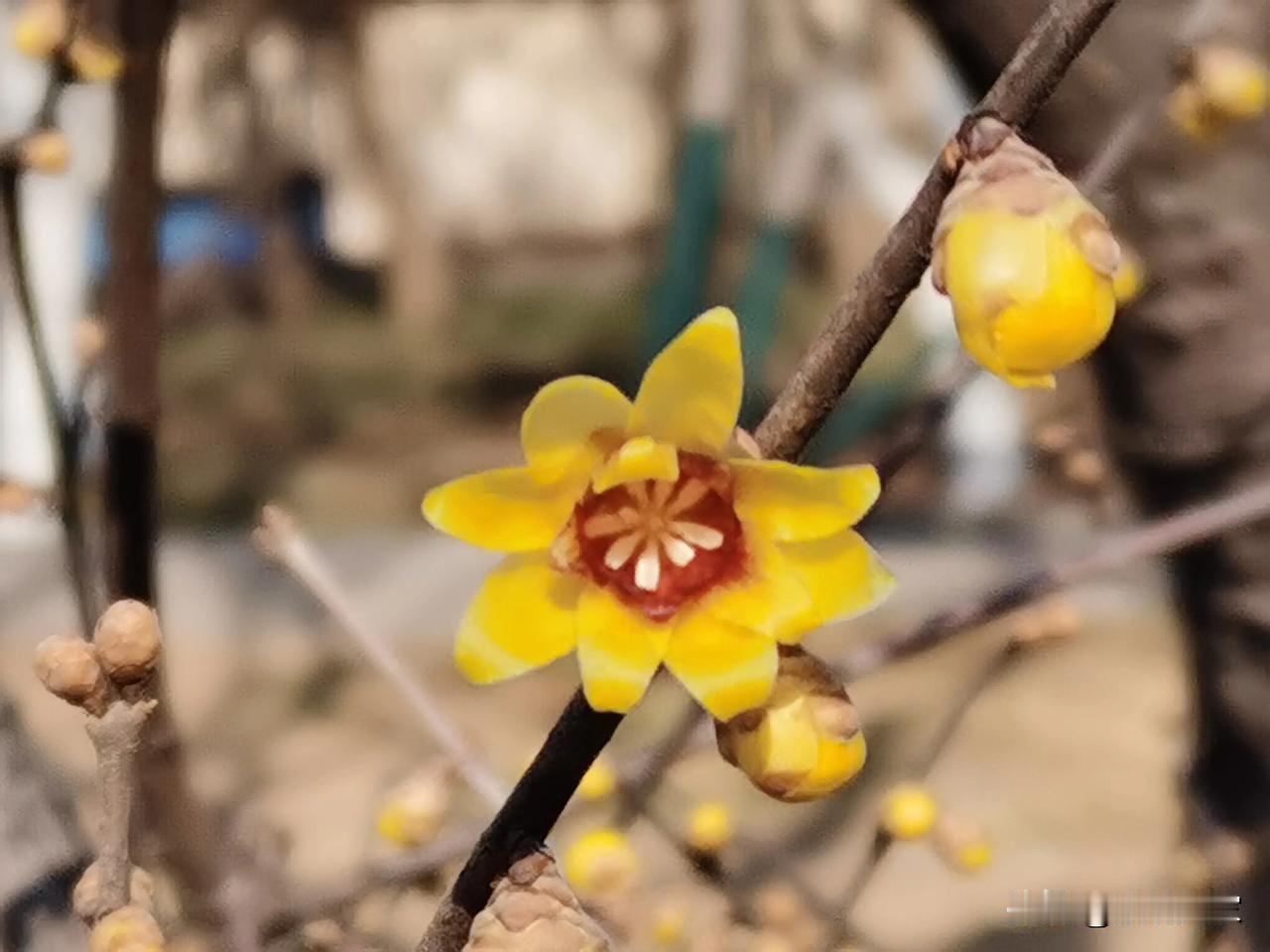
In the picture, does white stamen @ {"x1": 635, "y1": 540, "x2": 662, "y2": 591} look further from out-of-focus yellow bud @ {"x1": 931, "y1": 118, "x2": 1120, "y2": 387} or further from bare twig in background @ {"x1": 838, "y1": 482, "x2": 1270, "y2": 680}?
bare twig in background @ {"x1": 838, "y1": 482, "x2": 1270, "y2": 680}

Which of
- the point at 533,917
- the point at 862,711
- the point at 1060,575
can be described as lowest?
the point at 862,711

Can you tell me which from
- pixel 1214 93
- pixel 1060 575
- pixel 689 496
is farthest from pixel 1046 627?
pixel 689 496

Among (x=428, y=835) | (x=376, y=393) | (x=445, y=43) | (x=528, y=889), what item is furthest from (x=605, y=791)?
(x=445, y=43)

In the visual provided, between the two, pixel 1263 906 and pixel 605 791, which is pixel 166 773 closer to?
pixel 605 791

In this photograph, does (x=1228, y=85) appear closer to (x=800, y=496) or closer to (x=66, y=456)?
(x=800, y=496)

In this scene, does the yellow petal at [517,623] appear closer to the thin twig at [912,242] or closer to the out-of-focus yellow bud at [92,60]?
the thin twig at [912,242]

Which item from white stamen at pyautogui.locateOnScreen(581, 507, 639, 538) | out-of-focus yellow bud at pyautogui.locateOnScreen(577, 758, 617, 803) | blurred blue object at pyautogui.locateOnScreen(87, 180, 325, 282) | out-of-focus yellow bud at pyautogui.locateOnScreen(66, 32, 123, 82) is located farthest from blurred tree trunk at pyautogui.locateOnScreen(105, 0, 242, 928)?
blurred blue object at pyautogui.locateOnScreen(87, 180, 325, 282)
